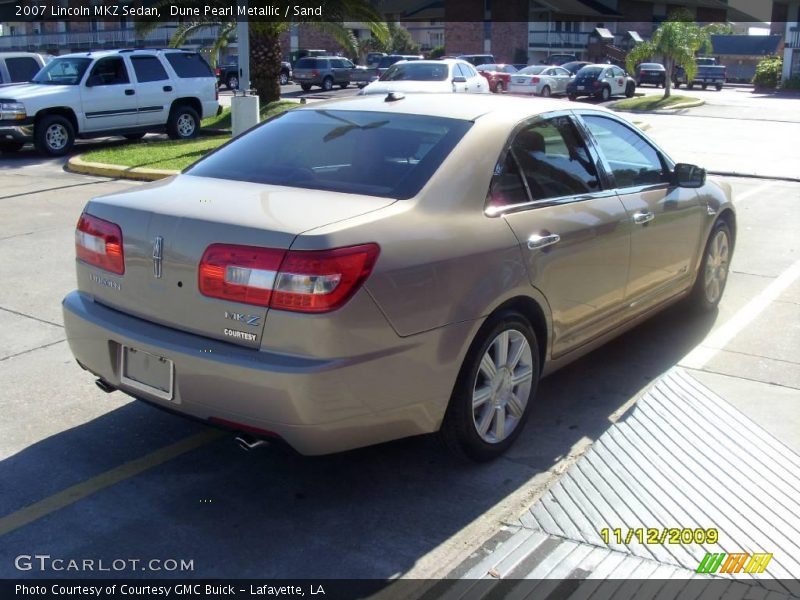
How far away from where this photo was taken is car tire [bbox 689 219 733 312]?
242 inches

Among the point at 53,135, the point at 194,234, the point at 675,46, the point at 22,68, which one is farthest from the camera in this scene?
the point at 675,46

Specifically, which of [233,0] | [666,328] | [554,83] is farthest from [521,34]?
[666,328]

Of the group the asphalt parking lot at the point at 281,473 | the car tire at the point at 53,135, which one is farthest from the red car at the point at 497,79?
the asphalt parking lot at the point at 281,473

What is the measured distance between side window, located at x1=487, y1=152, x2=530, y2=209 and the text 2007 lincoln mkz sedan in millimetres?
10

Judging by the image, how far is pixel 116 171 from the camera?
13.4m

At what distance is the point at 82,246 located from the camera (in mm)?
4109

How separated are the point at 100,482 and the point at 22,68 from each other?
16.5 metres

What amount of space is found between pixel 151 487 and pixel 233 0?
1710cm

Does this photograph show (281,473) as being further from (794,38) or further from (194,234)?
(794,38)

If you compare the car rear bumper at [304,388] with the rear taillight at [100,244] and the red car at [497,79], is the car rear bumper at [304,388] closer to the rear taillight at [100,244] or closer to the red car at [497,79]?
the rear taillight at [100,244]

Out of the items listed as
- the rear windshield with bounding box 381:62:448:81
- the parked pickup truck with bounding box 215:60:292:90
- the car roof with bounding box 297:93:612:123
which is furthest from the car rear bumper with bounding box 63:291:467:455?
the parked pickup truck with bounding box 215:60:292:90

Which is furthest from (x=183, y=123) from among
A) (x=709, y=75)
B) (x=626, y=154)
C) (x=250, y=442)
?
(x=709, y=75)

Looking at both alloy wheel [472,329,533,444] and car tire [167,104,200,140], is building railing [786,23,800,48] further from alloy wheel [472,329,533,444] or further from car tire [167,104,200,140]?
alloy wheel [472,329,533,444]

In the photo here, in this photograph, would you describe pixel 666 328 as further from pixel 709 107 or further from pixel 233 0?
pixel 709 107
